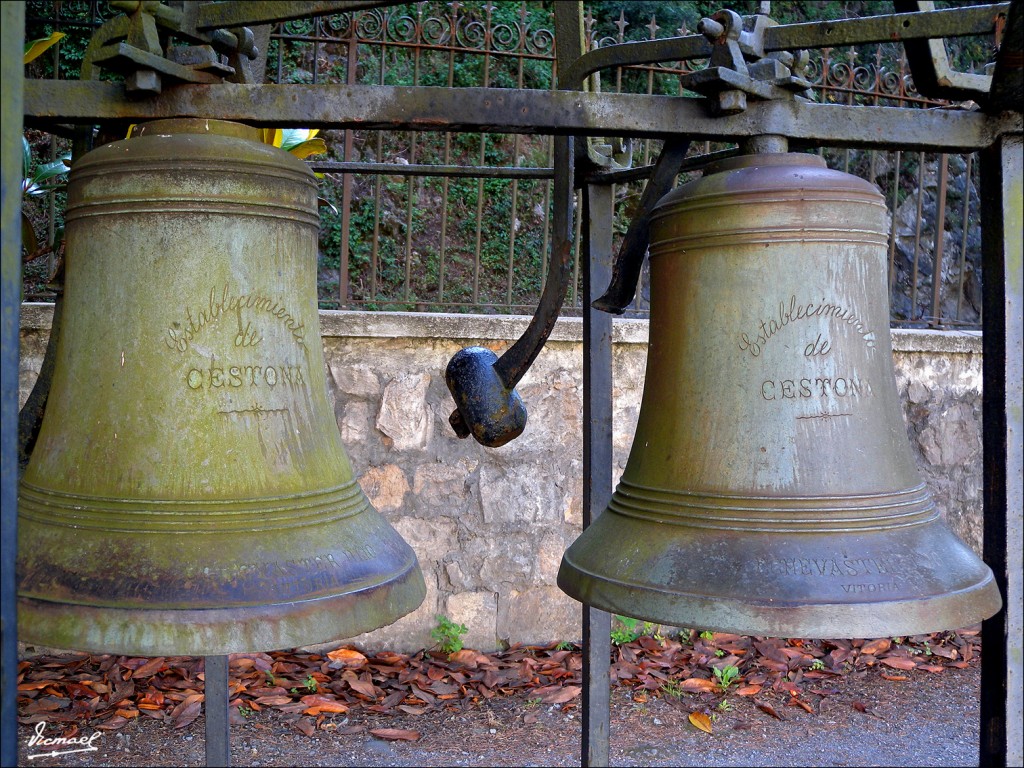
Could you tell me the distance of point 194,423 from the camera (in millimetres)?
1227

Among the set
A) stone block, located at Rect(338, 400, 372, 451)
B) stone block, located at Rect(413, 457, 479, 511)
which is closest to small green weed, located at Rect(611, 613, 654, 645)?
stone block, located at Rect(413, 457, 479, 511)

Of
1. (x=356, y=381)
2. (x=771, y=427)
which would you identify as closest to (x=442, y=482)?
(x=356, y=381)

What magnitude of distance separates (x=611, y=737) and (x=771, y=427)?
2.26 meters

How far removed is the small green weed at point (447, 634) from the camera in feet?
12.4

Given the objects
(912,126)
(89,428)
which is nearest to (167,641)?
(89,428)

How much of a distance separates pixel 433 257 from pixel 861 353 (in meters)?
6.41

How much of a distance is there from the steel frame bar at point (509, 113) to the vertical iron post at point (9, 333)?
0.30 meters

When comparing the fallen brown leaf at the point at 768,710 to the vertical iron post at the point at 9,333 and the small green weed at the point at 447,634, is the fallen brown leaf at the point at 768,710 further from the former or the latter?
the vertical iron post at the point at 9,333

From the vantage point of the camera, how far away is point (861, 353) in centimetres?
137

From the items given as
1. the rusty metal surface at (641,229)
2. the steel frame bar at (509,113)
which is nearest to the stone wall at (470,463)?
the rusty metal surface at (641,229)

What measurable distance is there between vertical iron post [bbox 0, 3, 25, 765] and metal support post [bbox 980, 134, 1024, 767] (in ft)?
4.06

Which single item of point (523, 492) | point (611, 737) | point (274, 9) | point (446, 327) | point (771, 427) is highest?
point (274, 9)

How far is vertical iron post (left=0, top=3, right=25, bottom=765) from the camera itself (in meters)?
0.97

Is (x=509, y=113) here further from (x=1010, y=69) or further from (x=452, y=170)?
(x=452, y=170)
